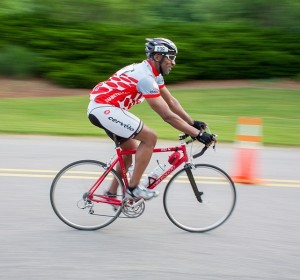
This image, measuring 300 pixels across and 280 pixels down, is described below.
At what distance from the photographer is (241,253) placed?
19.8 ft

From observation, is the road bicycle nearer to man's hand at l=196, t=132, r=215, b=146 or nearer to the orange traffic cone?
man's hand at l=196, t=132, r=215, b=146

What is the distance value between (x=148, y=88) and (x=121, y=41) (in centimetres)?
1290

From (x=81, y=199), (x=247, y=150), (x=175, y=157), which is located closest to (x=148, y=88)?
(x=175, y=157)

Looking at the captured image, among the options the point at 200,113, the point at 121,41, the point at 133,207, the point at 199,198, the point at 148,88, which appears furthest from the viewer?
the point at 121,41

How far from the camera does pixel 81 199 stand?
267 inches

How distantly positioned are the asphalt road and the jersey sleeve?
54.3 inches

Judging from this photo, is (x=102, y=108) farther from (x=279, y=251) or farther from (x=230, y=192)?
(x=279, y=251)

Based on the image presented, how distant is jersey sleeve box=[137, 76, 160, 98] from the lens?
6.14 meters

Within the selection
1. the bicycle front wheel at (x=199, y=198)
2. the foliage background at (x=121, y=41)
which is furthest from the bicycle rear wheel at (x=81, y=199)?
the foliage background at (x=121, y=41)

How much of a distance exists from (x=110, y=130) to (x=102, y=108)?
23 centimetres

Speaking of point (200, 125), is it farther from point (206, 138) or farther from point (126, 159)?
point (126, 159)

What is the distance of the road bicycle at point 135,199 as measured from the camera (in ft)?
21.7

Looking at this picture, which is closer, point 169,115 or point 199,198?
point 169,115

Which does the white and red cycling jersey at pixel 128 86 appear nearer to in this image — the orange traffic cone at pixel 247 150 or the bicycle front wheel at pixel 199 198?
the bicycle front wheel at pixel 199 198
